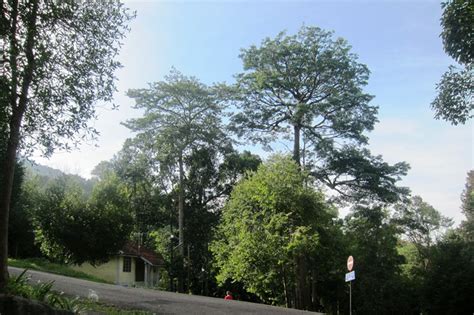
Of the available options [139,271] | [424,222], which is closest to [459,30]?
[139,271]

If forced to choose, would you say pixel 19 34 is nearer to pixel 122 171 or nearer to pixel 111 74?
pixel 111 74

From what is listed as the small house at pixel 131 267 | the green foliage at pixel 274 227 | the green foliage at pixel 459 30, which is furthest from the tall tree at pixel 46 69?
the small house at pixel 131 267

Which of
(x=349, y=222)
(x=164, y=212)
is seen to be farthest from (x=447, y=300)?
(x=164, y=212)

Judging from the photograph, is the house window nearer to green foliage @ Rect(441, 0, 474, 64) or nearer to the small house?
the small house

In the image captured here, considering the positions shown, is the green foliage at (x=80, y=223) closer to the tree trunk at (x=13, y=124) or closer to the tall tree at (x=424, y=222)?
the tree trunk at (x=13, y=124)

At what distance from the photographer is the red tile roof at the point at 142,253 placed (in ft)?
133

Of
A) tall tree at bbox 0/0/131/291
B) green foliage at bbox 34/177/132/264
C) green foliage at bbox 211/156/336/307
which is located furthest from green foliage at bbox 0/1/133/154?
green foliage at bbox 34/177/132/264

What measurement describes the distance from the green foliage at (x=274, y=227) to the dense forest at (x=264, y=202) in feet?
0.26

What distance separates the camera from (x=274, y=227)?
→ 923 inches

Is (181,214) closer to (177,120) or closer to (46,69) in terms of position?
(177,120)

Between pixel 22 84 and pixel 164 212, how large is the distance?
34.5m

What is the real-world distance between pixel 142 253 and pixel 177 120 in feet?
42.5

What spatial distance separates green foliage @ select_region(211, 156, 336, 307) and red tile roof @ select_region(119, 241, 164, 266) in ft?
55.0

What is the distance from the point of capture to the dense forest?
2469 centimetres
